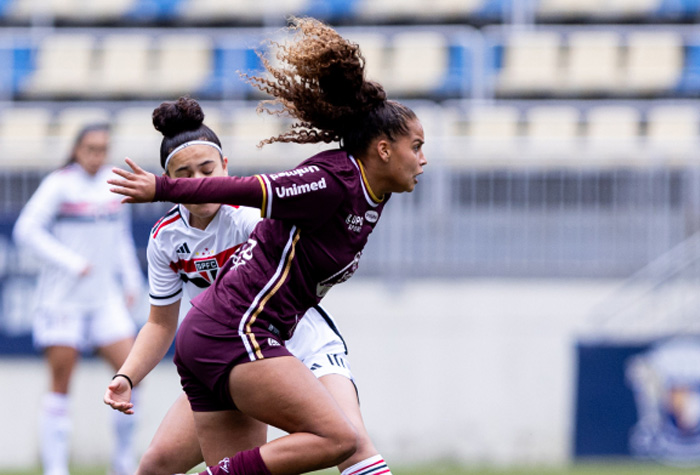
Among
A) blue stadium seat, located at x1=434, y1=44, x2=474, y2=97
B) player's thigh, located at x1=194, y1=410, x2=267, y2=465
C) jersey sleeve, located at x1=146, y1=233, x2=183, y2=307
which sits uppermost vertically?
blue stadium seat, located at x1=434, y1=44, x2=474, y2=97

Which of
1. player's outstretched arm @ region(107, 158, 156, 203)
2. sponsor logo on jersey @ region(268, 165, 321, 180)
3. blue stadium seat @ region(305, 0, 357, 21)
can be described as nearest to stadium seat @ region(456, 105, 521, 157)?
blue stadium seat @ region(305, 0, 357, 21)

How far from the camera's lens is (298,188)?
150 inches

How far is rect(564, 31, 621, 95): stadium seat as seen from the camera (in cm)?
1327

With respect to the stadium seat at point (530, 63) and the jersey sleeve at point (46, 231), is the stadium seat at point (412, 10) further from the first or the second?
the jersey sleeve at point (46, 231)

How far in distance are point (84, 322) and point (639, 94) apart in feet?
27.1

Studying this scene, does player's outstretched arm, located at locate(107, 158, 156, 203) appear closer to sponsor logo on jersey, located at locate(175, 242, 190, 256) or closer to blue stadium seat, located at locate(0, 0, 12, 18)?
sponsor logo on jersey, located at locate(175, 242, 190, 256)

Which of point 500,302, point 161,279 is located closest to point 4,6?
point 500,302

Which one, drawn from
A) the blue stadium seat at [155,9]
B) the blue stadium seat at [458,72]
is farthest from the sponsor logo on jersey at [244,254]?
the blue stadium seat at [155,9]

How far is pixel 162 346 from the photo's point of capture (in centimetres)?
463

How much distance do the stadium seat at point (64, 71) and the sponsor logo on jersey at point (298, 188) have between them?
35.3ft

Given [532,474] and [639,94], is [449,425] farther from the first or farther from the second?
[639,94]

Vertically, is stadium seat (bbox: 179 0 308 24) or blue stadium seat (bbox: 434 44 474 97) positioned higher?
stadium seat (bbox: 179 0 308 24)

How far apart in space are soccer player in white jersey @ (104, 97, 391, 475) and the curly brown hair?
409 millimetres

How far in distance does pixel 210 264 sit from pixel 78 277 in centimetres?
314
